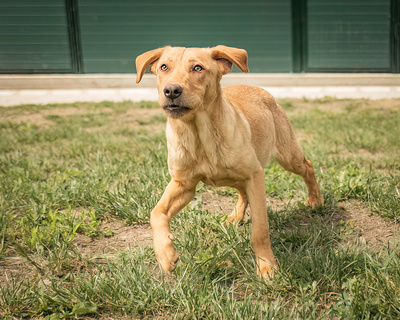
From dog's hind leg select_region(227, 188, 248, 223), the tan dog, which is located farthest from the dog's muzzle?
dog's hind leg select_region(227, 188, 248, 223)

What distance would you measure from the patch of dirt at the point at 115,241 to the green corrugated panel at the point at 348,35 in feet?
26.8

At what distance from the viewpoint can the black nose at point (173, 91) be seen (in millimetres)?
2857

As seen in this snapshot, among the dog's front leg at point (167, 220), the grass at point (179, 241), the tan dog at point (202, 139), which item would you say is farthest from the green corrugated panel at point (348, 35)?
the dog's front leg at point (167, 220)

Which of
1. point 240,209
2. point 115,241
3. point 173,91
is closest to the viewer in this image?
point 173,91

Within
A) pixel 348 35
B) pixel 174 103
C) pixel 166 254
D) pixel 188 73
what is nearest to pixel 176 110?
pixel 174 103

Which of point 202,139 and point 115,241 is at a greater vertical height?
point 202,139

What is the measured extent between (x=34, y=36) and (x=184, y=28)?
3.71 metres

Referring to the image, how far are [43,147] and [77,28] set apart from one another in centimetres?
507

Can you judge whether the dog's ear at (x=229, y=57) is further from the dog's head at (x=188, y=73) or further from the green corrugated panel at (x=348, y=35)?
the green corrugated panel at (x=348, y=35)

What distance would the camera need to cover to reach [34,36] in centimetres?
1095

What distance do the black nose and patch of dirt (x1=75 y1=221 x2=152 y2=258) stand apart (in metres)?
1.27

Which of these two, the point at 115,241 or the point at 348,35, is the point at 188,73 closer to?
the point at 115,241

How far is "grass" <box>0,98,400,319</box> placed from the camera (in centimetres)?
269

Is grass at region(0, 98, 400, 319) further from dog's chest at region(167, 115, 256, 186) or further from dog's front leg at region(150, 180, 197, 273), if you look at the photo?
dog's chest at region(167, 115, 256, 186)
